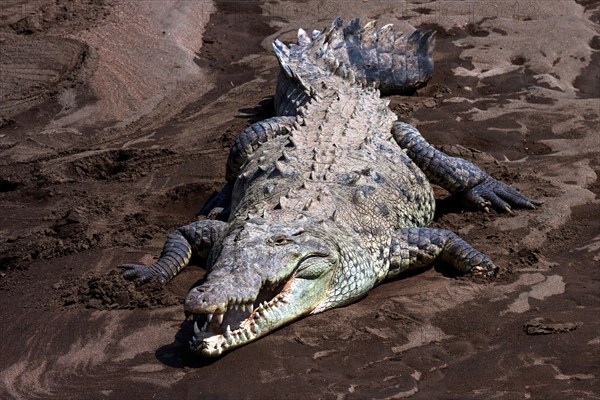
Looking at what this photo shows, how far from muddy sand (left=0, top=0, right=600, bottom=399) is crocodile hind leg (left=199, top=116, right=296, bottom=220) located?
0.24m

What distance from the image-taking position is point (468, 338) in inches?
191

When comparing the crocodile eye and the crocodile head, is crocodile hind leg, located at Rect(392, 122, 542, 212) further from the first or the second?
the crocodile eye

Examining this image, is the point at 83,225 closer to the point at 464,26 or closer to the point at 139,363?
the point at 139,363

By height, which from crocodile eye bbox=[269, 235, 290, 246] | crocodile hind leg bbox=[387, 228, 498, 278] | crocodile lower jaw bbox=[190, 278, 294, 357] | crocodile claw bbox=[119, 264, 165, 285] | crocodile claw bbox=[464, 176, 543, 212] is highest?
crocodile eye bbox=[269, 235, 290, 246]

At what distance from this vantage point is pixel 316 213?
5543 millimetres

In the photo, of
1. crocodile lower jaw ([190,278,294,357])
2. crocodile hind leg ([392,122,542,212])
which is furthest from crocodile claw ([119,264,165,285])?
crocodile hind leg ([392,122,542,212])

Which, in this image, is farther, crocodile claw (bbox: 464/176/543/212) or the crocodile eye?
crocodile claw (bbox: 464/176/543/212)

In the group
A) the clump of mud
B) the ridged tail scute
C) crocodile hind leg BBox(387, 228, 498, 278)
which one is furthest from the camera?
the ridged tail scute

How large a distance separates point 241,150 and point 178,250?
4.91 ft

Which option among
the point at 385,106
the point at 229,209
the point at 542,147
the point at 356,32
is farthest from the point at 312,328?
the point at 356,32

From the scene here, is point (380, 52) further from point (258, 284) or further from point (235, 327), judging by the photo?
point (235, 327)

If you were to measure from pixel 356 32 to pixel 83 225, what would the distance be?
165 inches

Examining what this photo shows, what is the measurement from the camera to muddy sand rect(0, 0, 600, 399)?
4512mm

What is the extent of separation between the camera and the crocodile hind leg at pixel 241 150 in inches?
276
